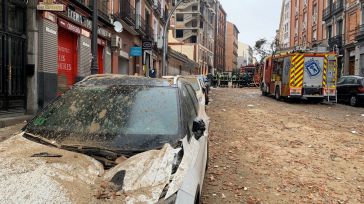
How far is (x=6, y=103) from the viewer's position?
35.1 ft

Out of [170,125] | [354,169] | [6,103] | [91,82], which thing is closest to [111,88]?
[91,82]

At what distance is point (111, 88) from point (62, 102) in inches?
22.7

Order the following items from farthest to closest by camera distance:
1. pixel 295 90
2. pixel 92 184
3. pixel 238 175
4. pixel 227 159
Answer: pixel 295 90 < pixel 227 159 < pixel 238 175 < pixel 92 184

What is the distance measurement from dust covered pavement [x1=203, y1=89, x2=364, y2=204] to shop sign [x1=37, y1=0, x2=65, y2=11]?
18.3 ft

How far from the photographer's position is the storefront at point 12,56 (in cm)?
1052

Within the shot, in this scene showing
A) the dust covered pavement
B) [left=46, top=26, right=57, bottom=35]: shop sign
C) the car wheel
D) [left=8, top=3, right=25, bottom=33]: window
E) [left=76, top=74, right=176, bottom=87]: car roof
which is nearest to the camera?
[left=76, top=74, right=176, bottom=87]: car roof

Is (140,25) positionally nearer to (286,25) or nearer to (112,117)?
(112,117)

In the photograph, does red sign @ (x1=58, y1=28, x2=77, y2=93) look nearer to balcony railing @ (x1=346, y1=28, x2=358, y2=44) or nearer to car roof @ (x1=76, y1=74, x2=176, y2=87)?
car roof @ (x1=76, y1=74, x2=176, y2=87)

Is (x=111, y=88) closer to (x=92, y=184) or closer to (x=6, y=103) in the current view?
(x=92, y=184)

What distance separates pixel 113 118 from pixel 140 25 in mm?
24400

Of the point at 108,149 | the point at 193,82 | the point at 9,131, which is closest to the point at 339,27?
the point at 193,82

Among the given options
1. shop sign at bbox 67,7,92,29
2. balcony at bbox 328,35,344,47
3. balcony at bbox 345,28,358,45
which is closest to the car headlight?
shop sign at bbox 67,7,92,29

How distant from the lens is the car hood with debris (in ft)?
8.90

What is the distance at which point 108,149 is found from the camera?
3.62 meters
